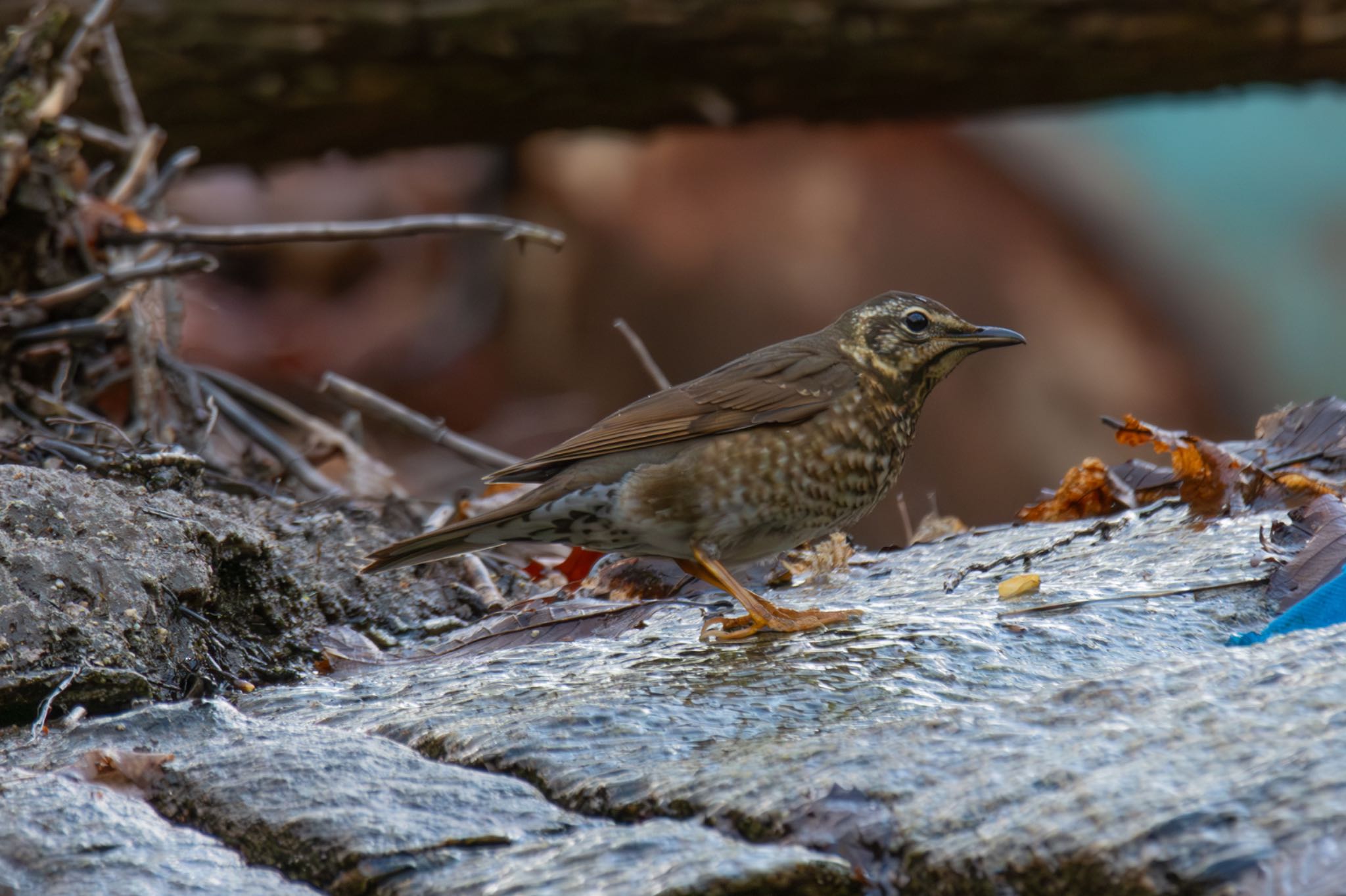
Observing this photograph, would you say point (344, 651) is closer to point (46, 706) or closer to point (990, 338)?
point (46, 706)

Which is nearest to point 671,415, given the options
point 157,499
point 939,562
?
point 939,562

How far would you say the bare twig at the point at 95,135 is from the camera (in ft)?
15.1

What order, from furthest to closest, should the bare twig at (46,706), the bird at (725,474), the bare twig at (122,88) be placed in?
the bare twig at (122,88) < the bird at (725,474) < the bare twig at (46,706)

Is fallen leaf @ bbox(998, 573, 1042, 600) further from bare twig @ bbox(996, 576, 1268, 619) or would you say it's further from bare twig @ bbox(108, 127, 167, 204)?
bare twig @ bbox(108, 127, 167, 204)

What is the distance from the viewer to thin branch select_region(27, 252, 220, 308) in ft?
13.0

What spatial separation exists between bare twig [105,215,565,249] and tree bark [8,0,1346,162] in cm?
192

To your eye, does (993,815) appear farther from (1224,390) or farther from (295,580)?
(1224,390)

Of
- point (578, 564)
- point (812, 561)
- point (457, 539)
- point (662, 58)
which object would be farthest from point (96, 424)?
point (662, 58)

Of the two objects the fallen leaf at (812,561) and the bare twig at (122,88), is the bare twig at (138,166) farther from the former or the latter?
the fallen leaf at (812,561)

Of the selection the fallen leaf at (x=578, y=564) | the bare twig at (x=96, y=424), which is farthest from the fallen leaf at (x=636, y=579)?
the bare twig at (x=96, y=424)

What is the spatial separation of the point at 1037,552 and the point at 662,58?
3520 mm

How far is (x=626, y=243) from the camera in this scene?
979 centimetres

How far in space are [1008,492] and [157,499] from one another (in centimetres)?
651

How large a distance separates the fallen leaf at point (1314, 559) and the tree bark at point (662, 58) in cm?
343
